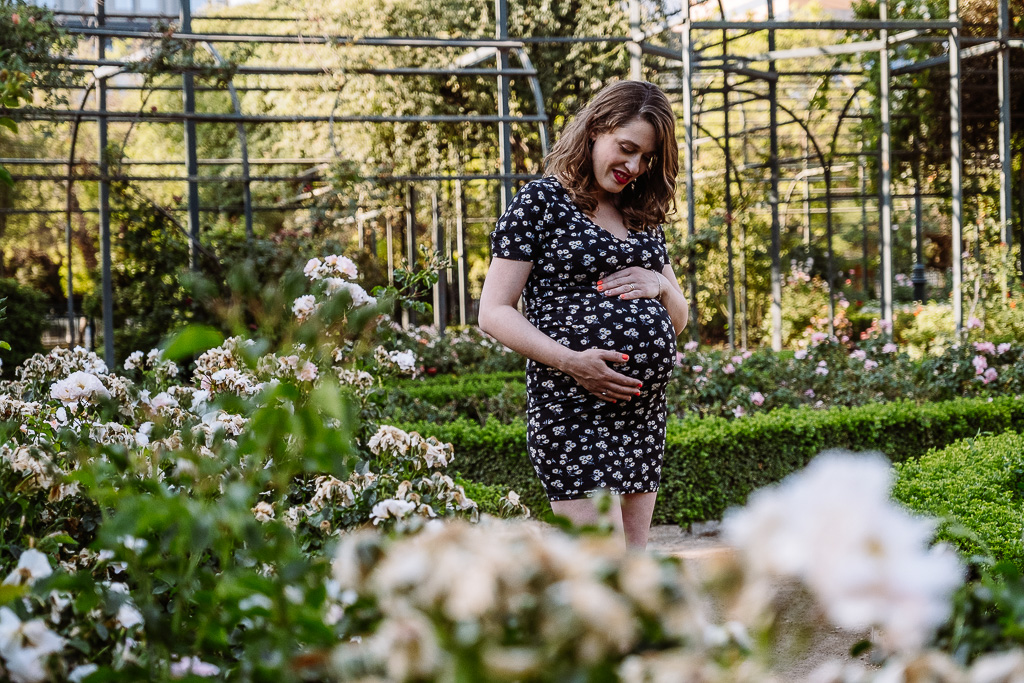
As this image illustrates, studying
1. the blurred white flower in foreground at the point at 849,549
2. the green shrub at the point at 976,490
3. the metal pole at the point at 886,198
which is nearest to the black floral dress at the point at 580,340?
the green shrub at the point at 976,490

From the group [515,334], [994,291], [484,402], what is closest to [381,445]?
[515,334]

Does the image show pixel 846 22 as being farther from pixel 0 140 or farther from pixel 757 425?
pixel 0 140

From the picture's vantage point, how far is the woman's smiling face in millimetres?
2033

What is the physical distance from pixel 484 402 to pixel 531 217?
4.38 m

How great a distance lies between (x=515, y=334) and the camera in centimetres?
196

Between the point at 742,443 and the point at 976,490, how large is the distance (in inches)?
72.0

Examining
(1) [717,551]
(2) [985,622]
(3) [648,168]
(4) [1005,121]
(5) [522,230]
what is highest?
(4) [1005,121]

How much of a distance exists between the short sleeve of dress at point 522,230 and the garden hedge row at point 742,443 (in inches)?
109

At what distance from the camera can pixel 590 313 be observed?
2.04 meters

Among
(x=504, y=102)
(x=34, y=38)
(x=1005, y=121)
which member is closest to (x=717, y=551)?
(x=504, y=102)

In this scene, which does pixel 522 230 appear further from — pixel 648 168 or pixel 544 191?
pixel 648 168

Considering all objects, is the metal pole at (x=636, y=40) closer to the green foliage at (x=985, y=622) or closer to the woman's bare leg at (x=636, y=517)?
the woman's bare leg at (x=636, y=517)

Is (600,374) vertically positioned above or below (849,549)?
below

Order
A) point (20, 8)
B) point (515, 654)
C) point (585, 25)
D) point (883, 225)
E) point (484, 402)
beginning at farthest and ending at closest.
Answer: point (585, 25) → point (883, 225) → point (20, 8) → point (484, 402) → point (515, 654)
